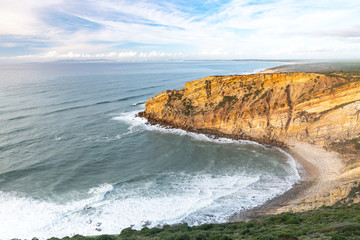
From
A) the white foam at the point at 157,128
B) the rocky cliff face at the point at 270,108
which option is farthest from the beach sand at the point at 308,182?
the white foam at the point at 157,128

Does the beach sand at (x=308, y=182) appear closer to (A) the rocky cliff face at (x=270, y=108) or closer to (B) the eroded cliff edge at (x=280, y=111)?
(B) the eroded cliff edge at (x=280, y=111)

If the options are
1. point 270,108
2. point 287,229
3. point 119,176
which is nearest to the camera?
point 287,229

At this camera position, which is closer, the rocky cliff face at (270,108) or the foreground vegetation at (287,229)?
the foreground vegetation at (287,229)

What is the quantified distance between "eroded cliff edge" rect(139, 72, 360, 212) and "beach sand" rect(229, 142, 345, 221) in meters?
0.31

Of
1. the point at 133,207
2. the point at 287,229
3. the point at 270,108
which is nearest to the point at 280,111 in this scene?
the point at 270,108

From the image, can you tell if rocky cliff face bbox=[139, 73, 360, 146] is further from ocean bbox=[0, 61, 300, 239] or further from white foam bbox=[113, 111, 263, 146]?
ocean bbox=[0, 61, 300, 239]

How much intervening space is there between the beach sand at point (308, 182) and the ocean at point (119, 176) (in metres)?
1.12

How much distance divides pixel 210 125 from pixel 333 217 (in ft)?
105

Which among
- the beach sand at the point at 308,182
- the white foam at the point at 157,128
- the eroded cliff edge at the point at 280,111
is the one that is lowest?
the beach sand at the point at 308,182

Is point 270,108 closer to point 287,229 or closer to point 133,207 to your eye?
point 287,229

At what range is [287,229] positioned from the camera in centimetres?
1454

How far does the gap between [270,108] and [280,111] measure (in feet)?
6.65

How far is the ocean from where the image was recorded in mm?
22438

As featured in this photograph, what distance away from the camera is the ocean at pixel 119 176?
2244cm
